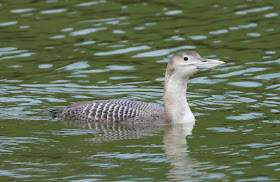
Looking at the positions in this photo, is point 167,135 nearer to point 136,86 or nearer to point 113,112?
→ point 113,112

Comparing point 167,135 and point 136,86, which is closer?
point 167,135

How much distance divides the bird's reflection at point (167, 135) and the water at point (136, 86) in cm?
2

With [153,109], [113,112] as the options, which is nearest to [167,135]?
[153,109]

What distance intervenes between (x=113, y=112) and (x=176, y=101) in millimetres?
1114

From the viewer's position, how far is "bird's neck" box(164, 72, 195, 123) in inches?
544

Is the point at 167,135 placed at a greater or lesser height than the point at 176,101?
lesser

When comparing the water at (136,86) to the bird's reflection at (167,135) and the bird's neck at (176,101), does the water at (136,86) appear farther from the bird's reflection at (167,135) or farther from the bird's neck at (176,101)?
the bird's neck at (176,101)

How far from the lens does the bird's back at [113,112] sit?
13.8 m

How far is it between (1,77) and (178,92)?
4.60 m

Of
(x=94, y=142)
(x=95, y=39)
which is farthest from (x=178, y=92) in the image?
(x=95, y=39)

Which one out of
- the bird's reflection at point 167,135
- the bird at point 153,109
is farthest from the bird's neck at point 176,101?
the bird's reflection at point 167,135

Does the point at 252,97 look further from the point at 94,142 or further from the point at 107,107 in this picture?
the point at 94,142

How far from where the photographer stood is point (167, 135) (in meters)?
13.1

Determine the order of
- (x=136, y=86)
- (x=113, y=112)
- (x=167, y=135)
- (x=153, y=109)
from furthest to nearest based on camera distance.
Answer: (x=136, y=86) → (x=153, y=109) → (x=113, y=112) → (x=167, y=135)
